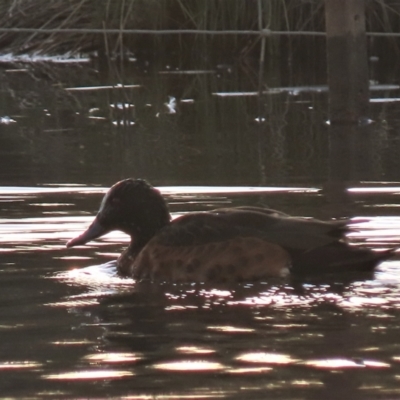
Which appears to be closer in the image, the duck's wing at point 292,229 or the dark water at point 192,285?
the dark water at point 192,285

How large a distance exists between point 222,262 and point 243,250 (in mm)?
108

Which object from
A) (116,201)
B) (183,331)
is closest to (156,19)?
(116,201)

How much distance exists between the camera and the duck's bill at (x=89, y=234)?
6410mm

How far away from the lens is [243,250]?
586 cm

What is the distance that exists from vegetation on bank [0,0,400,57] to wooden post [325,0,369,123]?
1.46 m

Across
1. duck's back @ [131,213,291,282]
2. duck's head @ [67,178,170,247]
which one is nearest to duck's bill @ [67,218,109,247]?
duck's head @ [67,178,170,247]

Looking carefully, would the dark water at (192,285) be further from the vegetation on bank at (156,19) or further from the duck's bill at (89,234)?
the vegetation on bank at (156,19)

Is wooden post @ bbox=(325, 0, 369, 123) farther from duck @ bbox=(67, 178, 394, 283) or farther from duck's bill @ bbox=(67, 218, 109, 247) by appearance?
duck @ bbox=(67, 178, 394, 283)

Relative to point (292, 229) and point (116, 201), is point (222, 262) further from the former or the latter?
point (116, 201)

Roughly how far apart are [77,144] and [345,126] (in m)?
2.31

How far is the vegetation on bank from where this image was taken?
49.3 feet

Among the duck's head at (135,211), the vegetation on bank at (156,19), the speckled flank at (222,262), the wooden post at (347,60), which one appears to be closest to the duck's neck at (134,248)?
the duck's head at (135,211)

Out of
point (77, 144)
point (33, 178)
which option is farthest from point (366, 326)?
point (77, 144)

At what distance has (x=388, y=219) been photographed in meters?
6.90
